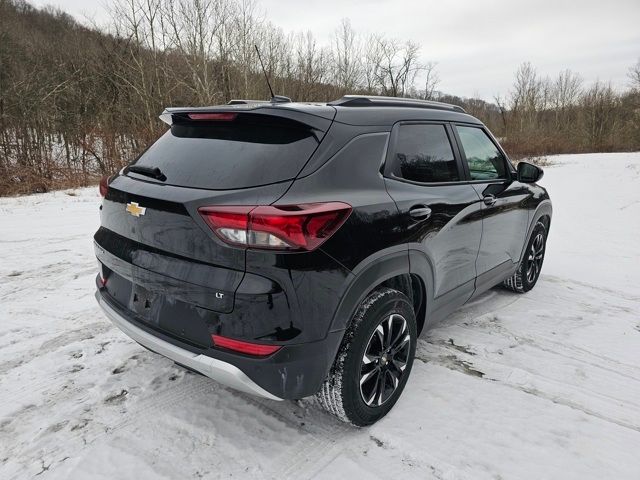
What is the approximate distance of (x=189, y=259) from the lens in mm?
1993

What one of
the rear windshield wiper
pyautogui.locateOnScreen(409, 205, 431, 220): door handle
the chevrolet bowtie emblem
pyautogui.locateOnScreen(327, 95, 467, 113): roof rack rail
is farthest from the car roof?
the chevrolet bowtie emblem

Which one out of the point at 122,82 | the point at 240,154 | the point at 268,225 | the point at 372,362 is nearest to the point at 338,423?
the point at 372,362

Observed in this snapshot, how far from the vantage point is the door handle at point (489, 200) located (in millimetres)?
3299

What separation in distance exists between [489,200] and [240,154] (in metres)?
2.11

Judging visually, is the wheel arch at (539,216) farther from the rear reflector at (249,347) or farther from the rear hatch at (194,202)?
the rear reflector at (249,347)

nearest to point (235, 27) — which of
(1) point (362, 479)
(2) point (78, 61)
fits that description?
(2) point (78, 61)

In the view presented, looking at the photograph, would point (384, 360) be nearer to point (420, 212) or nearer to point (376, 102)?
point (420, 212)

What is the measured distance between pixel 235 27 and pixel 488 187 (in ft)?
76.1

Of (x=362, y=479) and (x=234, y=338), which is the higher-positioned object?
(x=234, y=338)

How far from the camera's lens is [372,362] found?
2.38 meters

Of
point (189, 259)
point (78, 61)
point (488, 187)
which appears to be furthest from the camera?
point (78, 61)

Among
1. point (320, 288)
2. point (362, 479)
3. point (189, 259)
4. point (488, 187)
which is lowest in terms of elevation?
point (362, 479)

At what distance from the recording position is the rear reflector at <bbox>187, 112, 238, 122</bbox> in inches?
89.7

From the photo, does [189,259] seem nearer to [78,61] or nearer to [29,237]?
[29,237]
